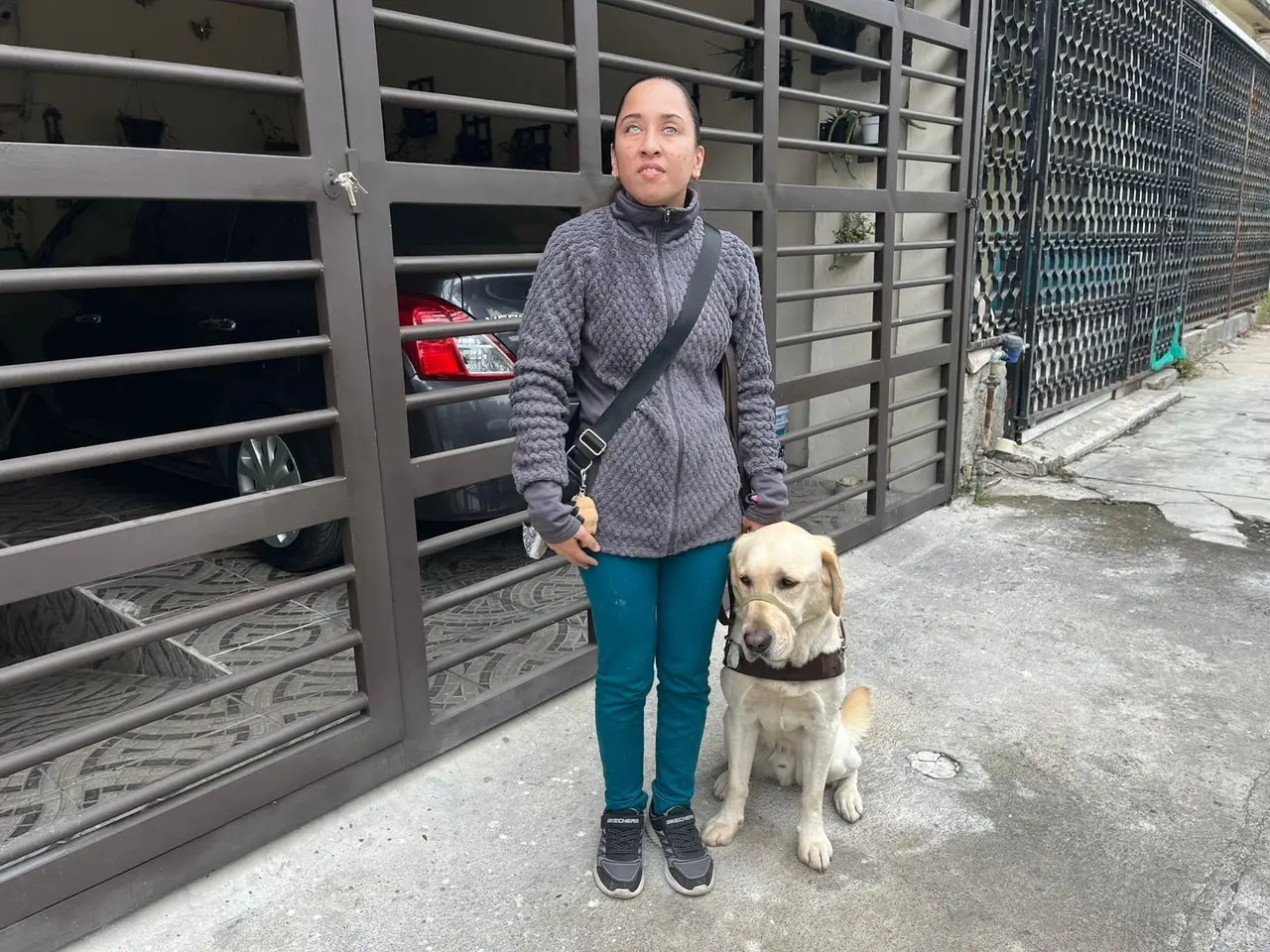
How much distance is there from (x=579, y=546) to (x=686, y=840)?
93 cm

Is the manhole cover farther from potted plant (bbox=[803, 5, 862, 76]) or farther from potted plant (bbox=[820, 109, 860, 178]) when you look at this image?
potted plant (bbox=[803, 5, 862, 76])

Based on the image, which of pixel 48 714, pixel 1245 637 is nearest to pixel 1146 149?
pixel 1245 637

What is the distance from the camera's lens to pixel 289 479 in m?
4.31

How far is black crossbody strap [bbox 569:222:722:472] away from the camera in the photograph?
2.22 m

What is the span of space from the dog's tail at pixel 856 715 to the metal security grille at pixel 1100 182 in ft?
12.9

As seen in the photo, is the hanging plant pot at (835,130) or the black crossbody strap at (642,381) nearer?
the black crossbody strap at (642,381)

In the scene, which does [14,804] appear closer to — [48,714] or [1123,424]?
[48,714]

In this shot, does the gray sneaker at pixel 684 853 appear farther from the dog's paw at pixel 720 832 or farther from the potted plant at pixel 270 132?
the potted plant at pixel 270 132

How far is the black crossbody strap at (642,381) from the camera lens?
2.22 metres

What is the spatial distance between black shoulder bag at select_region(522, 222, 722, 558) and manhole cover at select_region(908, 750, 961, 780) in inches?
63.6

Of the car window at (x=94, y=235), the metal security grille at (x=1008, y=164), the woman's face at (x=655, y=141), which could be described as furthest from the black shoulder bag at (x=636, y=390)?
the car window at (x=94, y=235)

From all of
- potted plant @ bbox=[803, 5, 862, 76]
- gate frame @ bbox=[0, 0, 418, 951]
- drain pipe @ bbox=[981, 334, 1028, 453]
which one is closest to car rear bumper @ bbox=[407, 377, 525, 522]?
gate frame @ bbox=[0, 0, 418, 951]

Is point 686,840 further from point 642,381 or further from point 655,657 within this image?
point 642,381

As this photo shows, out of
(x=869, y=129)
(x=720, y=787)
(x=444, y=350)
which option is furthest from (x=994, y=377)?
(x=720, y=787)
